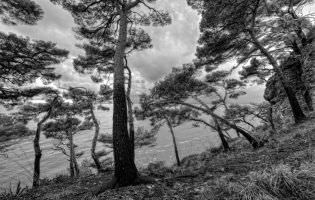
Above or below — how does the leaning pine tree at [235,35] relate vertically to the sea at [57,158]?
above

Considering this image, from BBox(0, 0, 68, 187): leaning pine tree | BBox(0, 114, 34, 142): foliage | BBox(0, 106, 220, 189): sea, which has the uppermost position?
BBox(0, 0, 68, 187): leaning pine tree

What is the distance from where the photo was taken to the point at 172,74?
10.1m

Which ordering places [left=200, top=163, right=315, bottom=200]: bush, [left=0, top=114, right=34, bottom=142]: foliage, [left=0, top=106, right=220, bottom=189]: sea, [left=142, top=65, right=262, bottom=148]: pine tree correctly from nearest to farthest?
[left=200, top=163, right=315, bottom=200]: bush, [left=142, top=65, right=262, bottom=148]: pine tree, [left=0, top=114, right=34, bottom=142]: foliage, [left=0, top=106, right=220, bottom=189]: sea

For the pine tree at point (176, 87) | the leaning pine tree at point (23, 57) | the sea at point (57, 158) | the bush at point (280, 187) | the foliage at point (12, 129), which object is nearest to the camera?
the bush at point (280, 187)

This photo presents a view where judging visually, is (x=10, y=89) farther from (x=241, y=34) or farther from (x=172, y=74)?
(x=241, y=34)

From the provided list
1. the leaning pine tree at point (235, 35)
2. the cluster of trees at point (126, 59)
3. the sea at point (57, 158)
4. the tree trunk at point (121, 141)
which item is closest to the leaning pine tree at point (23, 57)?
the cluster of trees at point (126, 59)

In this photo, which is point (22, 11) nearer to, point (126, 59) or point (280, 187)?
point (126, 59)

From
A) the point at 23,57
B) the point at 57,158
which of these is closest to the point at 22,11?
the point at 23,57

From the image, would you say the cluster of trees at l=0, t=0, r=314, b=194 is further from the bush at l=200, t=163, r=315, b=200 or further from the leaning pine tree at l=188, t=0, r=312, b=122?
the bush at l=200, t=163, r=315, b=200

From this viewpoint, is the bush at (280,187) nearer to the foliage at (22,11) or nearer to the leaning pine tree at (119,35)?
the leaning pine tree at (119,35)

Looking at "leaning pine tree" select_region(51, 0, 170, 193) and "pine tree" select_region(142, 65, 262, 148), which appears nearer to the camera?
"leaning pine tree" select_region(51, 0, 170, 193)

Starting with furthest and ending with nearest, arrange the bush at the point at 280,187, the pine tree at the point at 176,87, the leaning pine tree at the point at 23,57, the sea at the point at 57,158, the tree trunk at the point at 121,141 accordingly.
→ 1. the sea at the point at 57,158
2. the pine tree at the point at 176,87
3. the leaning pine tree at the point at 23,57
4. the tree trunk at the point at 121,141
5. the bush at the point at 280,187

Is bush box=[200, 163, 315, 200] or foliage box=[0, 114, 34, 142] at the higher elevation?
foliage box=[0, 114, 34, 142]

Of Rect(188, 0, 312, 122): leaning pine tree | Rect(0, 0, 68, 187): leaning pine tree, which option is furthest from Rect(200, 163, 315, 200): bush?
Rect(0, 0, 68, 187): leaning pine tree
